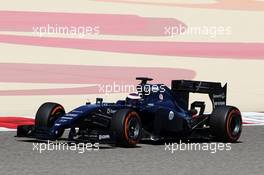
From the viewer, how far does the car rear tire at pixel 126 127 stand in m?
13.7

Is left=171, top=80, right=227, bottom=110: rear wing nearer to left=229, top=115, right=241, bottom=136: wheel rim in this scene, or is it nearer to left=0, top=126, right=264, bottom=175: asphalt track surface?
left=229, top=115, right=241, bottom=136: wheel rim

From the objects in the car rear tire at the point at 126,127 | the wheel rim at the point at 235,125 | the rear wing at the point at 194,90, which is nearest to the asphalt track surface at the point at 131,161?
the car rear tire at the point at 126,127

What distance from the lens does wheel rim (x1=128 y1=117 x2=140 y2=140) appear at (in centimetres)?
1393

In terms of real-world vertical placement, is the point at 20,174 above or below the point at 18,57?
below

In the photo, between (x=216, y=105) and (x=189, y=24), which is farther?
(x=189, y=24)

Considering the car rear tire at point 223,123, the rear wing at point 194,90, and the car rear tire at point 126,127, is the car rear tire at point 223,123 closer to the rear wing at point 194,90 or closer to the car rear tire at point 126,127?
the rear wing at point 194,90

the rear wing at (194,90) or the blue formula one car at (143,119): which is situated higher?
the rear wing at (194,90)

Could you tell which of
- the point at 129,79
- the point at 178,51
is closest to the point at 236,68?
the point at 178,51

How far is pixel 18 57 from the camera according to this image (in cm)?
2616

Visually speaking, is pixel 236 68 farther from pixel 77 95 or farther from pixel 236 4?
pixel 77 95

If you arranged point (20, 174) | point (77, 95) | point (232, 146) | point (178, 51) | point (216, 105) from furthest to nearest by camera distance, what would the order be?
point (178, 51)
point (77, 95)
point (216, 105)
point (232, 146)
point (20, 174)

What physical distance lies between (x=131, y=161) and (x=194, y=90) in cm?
375

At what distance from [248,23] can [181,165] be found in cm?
1923

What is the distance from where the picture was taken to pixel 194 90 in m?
15.6
